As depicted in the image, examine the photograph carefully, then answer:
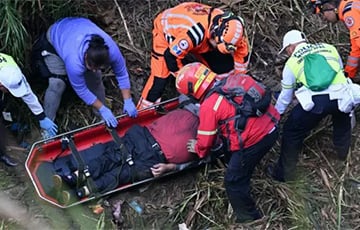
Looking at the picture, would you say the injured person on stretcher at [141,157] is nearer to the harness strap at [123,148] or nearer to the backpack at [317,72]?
the harness strap at [123,148]

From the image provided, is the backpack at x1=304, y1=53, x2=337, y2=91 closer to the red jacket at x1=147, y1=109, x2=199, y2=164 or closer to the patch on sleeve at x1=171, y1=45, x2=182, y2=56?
the red jacket at x1=147, y1=109, x2=199, y2=164

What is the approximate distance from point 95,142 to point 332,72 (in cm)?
201

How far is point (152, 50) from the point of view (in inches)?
249

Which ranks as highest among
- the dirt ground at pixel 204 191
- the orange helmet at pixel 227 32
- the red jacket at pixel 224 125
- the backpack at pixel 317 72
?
the orange helmet at pixel 227 32

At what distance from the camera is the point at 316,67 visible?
17.7ft

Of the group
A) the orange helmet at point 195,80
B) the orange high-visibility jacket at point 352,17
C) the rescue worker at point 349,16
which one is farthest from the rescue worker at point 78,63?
the orange high-visibility jacket at point 352,17

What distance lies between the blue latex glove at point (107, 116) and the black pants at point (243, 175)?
1134 mm

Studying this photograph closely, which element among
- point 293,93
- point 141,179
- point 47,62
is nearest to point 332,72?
point 293,93

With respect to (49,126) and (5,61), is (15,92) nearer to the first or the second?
(5,61)

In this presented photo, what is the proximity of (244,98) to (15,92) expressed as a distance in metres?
1.71

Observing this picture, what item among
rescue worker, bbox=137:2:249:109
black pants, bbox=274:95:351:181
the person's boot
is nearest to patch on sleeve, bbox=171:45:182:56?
rescue worker, bbox=137:2:249:109

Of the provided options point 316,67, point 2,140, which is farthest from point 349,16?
point 2,140

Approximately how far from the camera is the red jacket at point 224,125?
16.8 feet

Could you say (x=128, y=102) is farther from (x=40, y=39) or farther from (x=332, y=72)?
(x=332, y=72)
